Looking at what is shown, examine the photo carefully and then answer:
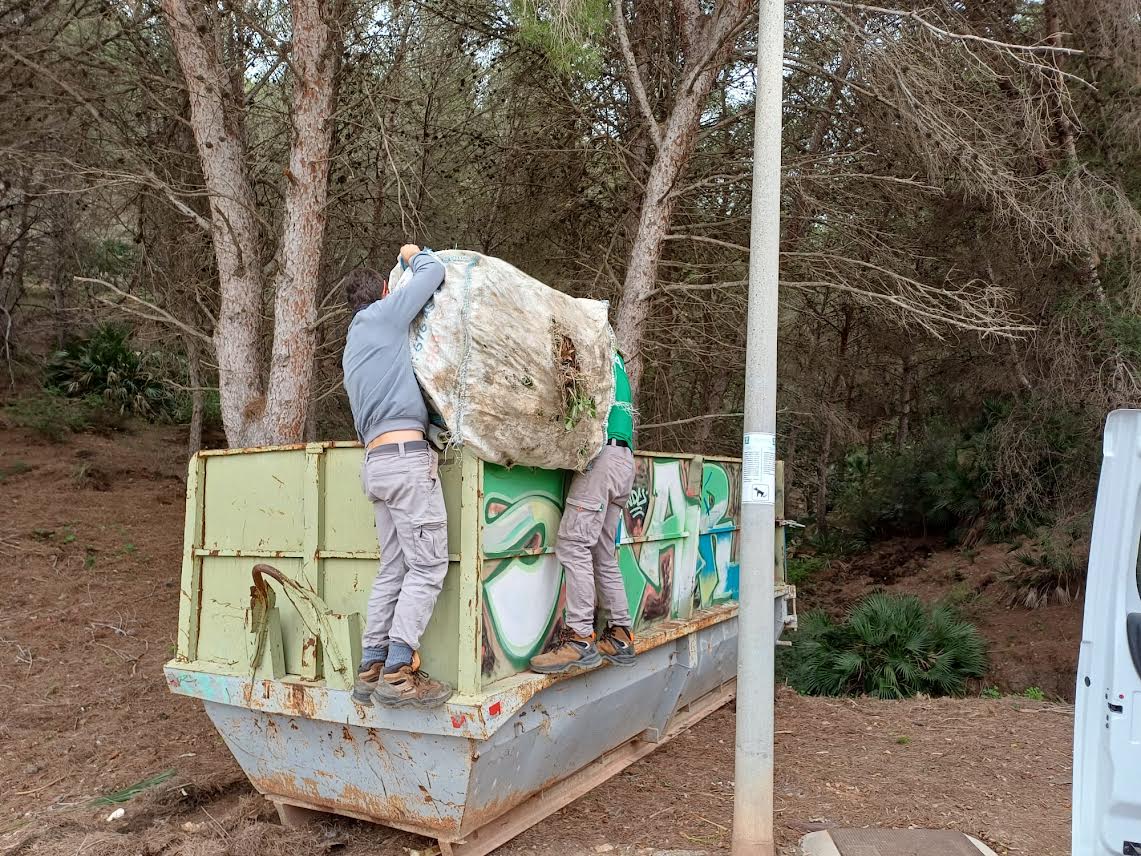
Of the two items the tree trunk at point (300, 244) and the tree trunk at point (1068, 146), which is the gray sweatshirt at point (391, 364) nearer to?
the tree trunk at point (300, 244)

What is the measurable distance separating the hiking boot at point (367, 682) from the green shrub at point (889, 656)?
6876mm

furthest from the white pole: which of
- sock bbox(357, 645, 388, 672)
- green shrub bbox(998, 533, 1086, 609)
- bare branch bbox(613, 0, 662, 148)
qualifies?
green shrub bbox(998, 533, 1086, 609)

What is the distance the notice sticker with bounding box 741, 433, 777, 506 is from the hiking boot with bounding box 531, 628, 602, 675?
1083 millimetres

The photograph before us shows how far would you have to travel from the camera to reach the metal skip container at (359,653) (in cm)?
401

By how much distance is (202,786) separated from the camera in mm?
5465

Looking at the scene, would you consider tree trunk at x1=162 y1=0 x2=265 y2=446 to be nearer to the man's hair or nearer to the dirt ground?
the dirt ground

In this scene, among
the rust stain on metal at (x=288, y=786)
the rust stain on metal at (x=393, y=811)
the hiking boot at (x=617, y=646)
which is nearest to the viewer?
the rust stain on metal at (x=393, y=811)

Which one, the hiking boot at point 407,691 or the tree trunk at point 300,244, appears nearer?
the hiking boot at point 407,691

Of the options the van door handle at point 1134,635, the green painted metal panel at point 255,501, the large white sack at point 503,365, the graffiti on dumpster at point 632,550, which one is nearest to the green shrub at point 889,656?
the graffiti on dumpster at point 632,550

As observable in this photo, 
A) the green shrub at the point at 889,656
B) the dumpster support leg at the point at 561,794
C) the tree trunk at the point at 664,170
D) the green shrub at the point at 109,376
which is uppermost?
the tree trunk at the point at 664,170

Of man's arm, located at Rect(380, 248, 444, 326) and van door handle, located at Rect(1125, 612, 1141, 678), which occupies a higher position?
man's arm, located at Rect(380, 248, 444, 326)

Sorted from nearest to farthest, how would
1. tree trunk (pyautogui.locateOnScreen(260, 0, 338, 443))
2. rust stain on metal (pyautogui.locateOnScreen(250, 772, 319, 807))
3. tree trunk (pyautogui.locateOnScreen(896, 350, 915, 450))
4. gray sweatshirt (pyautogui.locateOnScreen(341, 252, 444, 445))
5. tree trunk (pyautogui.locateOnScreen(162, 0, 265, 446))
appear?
gray sweatshirt (pyautogui.locateOnScreen(341, 252, 444, 445)) < rust stain on metal (pyautogui.locateOnScreen(250, 772, 319, 807)) < tree trunk (pyautogui.locateOnScreen(260, 0, 338, 443)) < tree trunk (pyautogui.locateOnScreen(162, 0, 265, 446)) < tree trunk (pyautogui.locateOnScreen(896, 350, 915, 450))

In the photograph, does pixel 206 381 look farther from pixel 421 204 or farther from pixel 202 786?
pixel 202 786

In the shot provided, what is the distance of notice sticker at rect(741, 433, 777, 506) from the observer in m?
4.30
